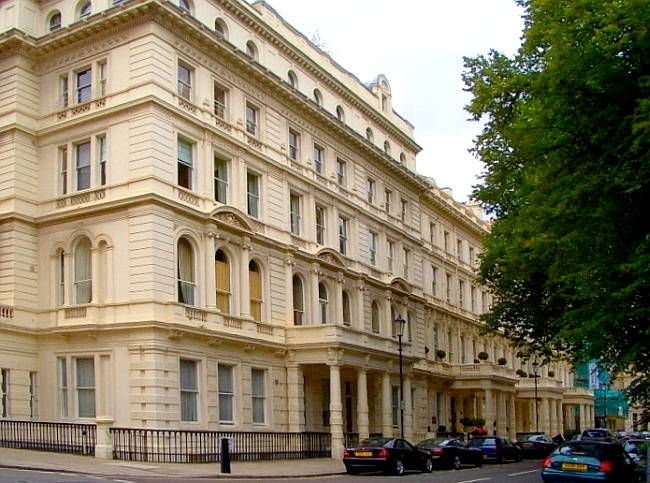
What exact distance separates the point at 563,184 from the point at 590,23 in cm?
346

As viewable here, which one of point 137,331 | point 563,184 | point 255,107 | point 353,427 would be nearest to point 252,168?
point 255,107

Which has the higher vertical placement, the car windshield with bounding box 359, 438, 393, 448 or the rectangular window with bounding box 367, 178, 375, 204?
the rectangular window with bounding box 367, 178, 375, 204

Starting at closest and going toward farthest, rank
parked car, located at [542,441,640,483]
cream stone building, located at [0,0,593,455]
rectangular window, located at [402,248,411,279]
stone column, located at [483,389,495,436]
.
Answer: parked car, located at [542,441,640,483] < cream stone building, located at [0,0,593,455] < rectangular window, located at [402,248,411,279] < stone column, located at [483,389,495,436]

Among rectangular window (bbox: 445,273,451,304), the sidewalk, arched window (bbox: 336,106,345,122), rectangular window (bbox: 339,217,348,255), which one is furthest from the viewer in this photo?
rectangular window (bbox: 445,273,451,304)

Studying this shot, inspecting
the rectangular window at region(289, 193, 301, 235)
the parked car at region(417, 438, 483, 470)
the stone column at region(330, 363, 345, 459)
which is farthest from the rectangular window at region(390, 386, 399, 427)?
the rectangular window at region(289, 193, 301, 235)

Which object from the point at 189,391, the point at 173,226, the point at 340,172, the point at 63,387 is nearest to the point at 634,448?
the point at 189,391

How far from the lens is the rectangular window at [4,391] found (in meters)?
30.5

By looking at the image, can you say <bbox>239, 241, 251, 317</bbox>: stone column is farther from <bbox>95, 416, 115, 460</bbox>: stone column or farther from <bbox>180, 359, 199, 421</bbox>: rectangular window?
<bbox>95, 416, 115, 460</bbox>: stone column

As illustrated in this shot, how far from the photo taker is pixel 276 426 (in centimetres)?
3631

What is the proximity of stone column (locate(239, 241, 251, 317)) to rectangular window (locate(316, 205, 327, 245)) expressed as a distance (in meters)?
7.01

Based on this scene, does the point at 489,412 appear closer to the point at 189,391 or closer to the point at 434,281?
the point at 434,281

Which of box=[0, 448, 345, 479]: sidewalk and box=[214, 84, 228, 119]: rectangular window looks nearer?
box=[0, 448, 345, 479]: sidewalk

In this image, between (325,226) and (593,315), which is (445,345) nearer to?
(325,226)

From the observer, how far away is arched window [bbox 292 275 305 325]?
3950cm
